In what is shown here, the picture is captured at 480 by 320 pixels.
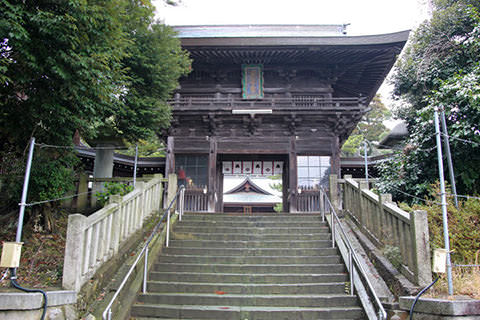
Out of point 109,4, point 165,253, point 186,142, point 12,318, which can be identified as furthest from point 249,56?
point 12,318

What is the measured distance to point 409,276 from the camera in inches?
193

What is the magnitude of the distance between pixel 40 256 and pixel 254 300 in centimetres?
365

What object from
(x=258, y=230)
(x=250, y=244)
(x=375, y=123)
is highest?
(x=375, y=123)

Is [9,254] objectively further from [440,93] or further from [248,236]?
[440,93]

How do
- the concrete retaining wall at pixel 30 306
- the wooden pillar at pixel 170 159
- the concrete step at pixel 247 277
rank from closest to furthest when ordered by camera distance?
the concrete retaining wall at pixel 30 306 < the concrete step at pixel 247 277 < the wooden pillar at pixel 170 159

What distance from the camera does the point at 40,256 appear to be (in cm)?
519

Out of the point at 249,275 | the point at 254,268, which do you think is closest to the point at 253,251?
the point at 254,268

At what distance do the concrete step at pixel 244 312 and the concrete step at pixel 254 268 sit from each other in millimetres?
1116

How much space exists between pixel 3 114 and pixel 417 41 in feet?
36.5

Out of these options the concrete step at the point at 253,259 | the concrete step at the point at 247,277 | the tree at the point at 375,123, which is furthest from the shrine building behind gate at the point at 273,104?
the tree at the point at 375,123

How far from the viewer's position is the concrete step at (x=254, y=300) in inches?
204

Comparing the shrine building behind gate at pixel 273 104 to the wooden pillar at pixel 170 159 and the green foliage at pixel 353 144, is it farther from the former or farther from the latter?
the green foliage at pixel 353 144

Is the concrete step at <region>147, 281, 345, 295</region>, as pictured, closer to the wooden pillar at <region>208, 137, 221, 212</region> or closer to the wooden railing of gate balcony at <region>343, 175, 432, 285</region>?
the wooden railing of gate balcony at <region>343, 175, 432, 285</region>

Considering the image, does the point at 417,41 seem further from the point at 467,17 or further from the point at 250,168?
the point at 250,168
